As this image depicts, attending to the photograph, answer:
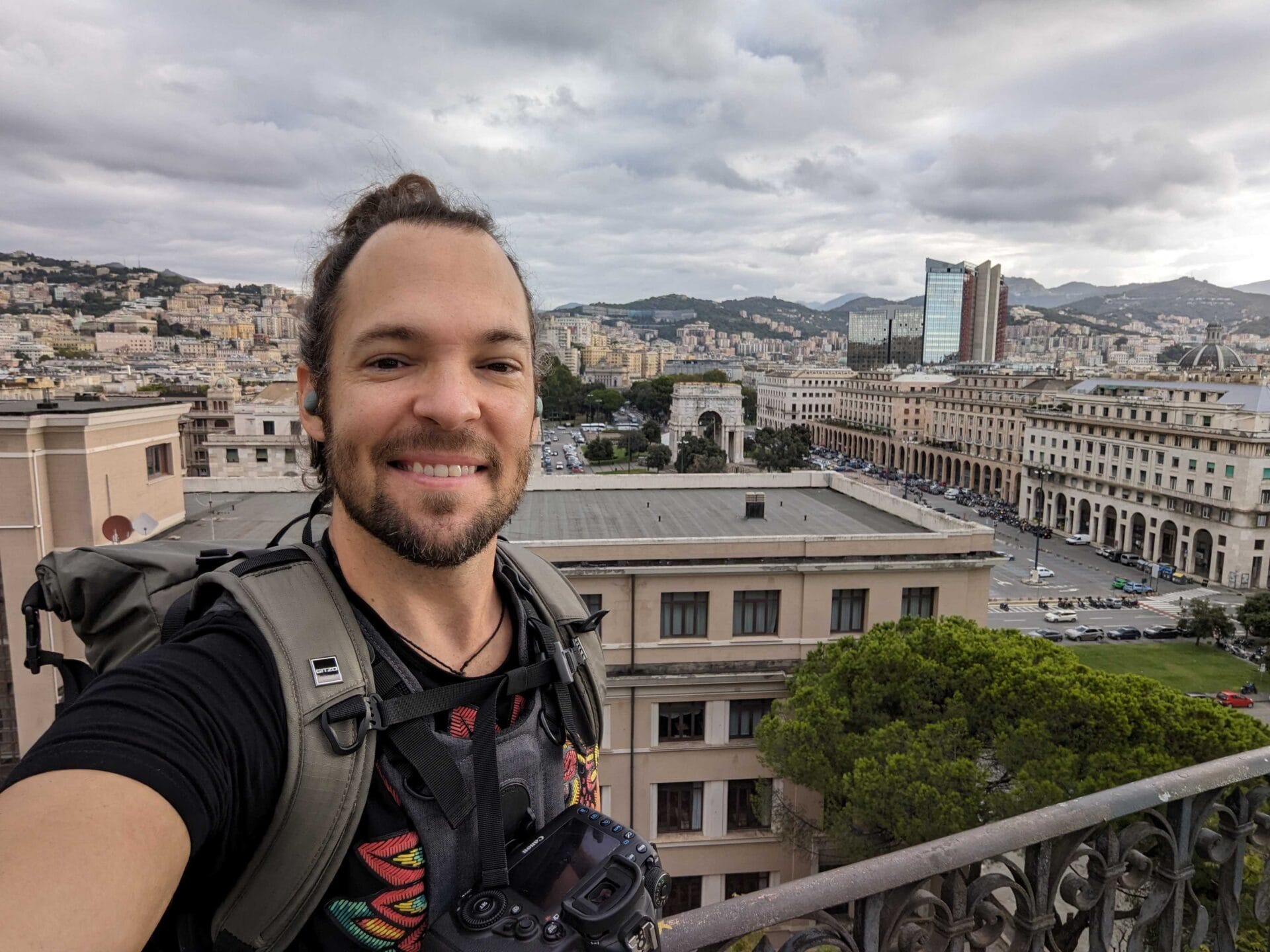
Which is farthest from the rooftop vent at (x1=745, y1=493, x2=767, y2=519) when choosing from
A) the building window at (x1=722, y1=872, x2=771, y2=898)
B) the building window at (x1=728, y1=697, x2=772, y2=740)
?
the building window at (x1=722, y1=872, x2=771, y2=898)

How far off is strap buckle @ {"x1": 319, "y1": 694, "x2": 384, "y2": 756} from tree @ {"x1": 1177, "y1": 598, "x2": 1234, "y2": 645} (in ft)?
159

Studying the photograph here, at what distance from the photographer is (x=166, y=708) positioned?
1474 mm

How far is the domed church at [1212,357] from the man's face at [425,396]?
10941 centimetres

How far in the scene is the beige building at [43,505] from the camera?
48.0 feet

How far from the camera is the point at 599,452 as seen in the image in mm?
92438

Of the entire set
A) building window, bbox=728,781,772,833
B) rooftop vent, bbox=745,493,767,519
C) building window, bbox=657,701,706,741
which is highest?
rooftop vent, bbox=745,493,767,519

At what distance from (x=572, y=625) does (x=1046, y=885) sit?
217 centimetres

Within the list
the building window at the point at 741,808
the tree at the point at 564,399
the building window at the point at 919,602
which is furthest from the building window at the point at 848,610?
the tree at the point at 564,399

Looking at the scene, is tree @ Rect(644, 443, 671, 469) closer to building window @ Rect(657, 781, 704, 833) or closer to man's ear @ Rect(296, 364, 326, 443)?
building window @ Rect(657, 781, 704, 833)

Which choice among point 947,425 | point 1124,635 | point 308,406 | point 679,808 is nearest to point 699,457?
point 947,425

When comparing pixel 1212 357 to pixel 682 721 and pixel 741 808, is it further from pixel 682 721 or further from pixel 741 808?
pixel 682 721

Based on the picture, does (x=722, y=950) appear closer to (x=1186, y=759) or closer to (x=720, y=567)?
(x=1186, y=759)

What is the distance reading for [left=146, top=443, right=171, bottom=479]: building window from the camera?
57.8ft

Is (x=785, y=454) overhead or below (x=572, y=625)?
below
